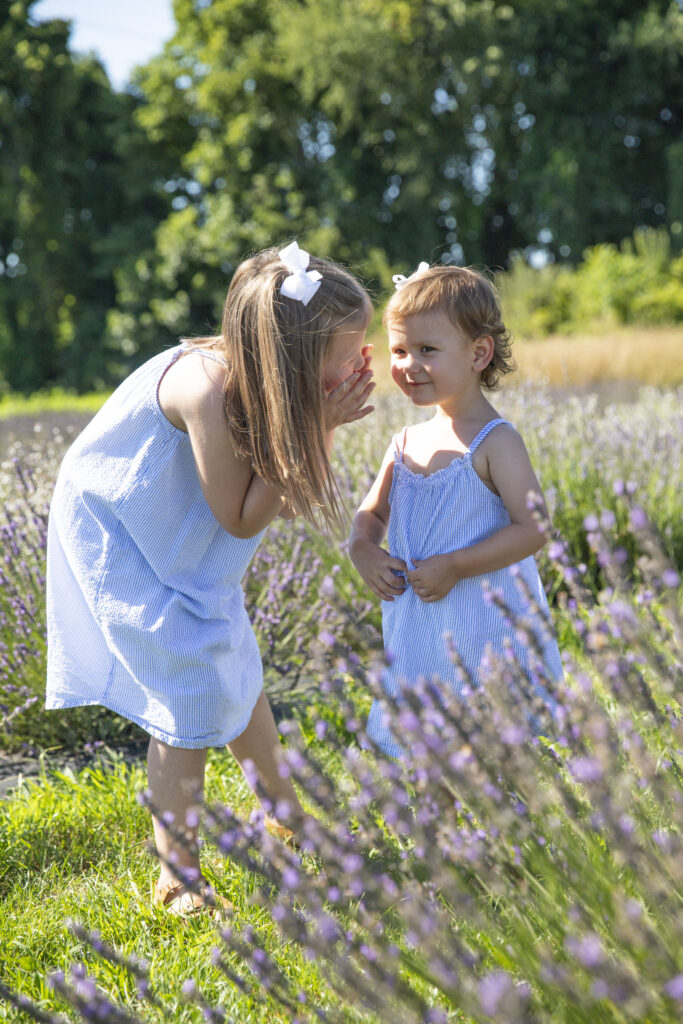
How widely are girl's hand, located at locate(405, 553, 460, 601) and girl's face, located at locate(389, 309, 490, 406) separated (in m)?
0.37

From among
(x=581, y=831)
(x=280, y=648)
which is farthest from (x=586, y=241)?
(x=581, y=831)

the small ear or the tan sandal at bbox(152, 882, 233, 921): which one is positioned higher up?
the small ear

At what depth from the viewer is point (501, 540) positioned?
1.91 metres

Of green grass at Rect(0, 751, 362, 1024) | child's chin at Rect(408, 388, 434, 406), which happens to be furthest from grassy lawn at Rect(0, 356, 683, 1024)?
child's chin at Rect(408, 388, 434, 406)

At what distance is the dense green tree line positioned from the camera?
66.9 feet

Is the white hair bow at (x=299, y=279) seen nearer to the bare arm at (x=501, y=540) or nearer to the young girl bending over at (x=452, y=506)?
the young girl bending over at (x=452, y=506)

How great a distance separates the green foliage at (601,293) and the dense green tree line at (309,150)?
3373 mm

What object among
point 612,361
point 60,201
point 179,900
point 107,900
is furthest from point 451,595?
point 60,201

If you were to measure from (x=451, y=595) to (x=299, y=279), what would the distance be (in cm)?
79

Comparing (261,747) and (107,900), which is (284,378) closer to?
(261,747)

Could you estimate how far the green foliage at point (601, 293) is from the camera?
14.0m

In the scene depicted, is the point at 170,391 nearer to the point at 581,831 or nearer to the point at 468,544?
the point at 468,544

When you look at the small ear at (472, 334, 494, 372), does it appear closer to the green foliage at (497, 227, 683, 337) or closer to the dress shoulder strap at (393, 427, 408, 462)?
the dress shoulder strap at (393, 427, 408, 462)

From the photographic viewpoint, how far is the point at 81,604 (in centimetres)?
214
